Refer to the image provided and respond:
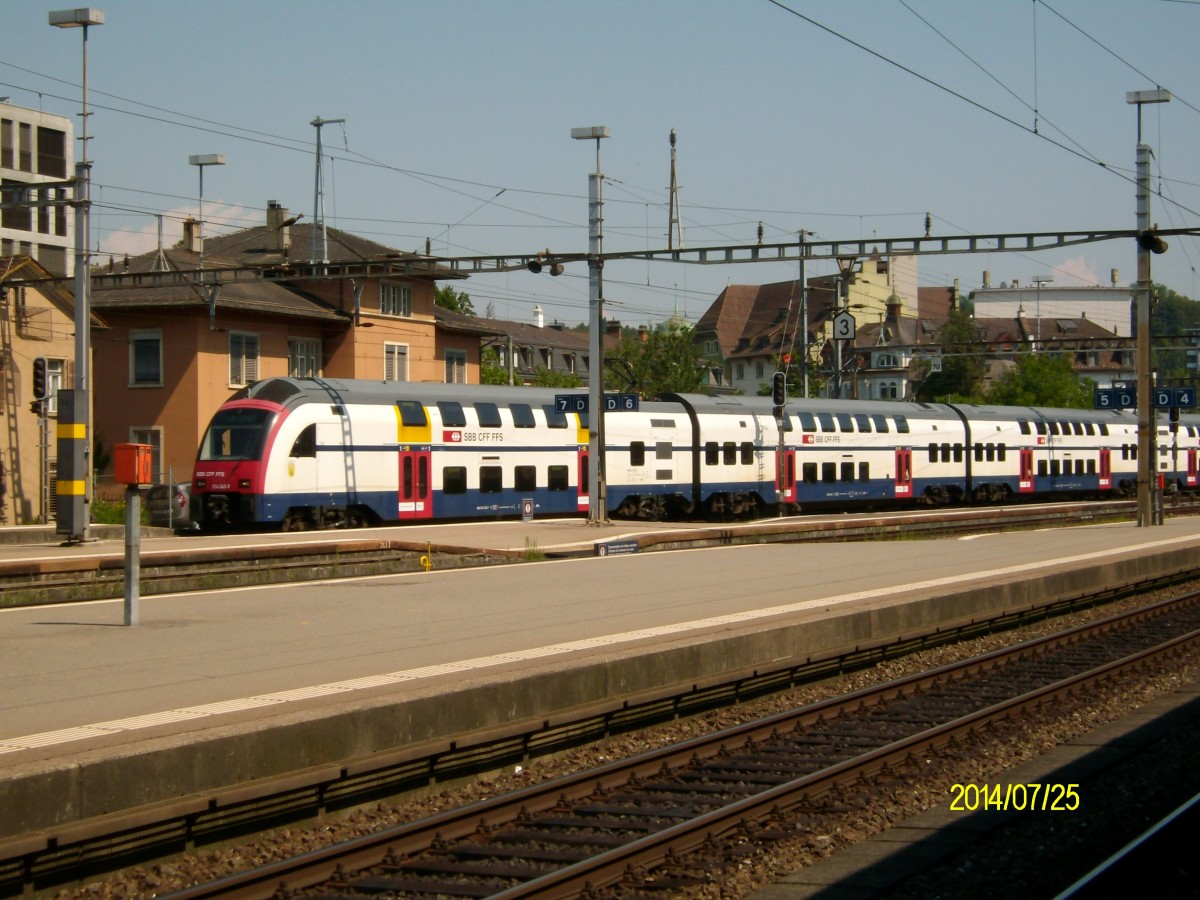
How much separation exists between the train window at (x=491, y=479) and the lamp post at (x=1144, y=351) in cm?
1576

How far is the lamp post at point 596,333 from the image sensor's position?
101 ft

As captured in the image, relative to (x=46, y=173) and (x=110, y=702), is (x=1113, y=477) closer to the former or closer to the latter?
(x=110, y=702)

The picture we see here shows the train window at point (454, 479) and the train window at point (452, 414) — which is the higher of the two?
the train window at point (452, 414)

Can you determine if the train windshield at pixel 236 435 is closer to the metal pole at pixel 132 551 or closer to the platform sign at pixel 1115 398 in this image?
the metal pole at pixel 132 551

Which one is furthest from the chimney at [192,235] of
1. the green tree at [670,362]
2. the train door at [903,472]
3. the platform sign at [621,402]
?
the green tree at [670,362]

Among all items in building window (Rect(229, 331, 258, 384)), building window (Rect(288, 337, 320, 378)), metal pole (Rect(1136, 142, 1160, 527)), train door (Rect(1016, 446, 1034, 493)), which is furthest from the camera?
train door (Rect(1016, 446, 1034, 493))

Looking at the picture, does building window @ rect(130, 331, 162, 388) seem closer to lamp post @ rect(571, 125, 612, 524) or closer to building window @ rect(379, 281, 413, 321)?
building window @ rect(379, 281, 413, 321)

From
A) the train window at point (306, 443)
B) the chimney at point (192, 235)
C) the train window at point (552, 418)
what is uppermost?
the chimney at point (192, 235)

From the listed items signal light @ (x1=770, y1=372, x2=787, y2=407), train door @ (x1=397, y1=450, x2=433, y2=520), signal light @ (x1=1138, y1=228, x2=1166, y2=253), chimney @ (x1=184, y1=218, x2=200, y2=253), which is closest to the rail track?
signal light @ (x1=1138, y1=228, x2=1166, y2=253)

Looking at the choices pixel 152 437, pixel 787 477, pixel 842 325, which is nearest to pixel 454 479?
pixel 787 477

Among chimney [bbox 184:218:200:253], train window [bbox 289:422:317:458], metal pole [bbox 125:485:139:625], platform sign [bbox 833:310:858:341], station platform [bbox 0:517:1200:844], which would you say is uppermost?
chimney [bbox 184:218:200:253]

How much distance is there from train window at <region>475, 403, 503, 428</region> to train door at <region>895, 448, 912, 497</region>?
18.1 metres

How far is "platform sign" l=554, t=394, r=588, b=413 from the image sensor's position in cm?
3098

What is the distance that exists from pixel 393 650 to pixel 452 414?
66.3 feet
